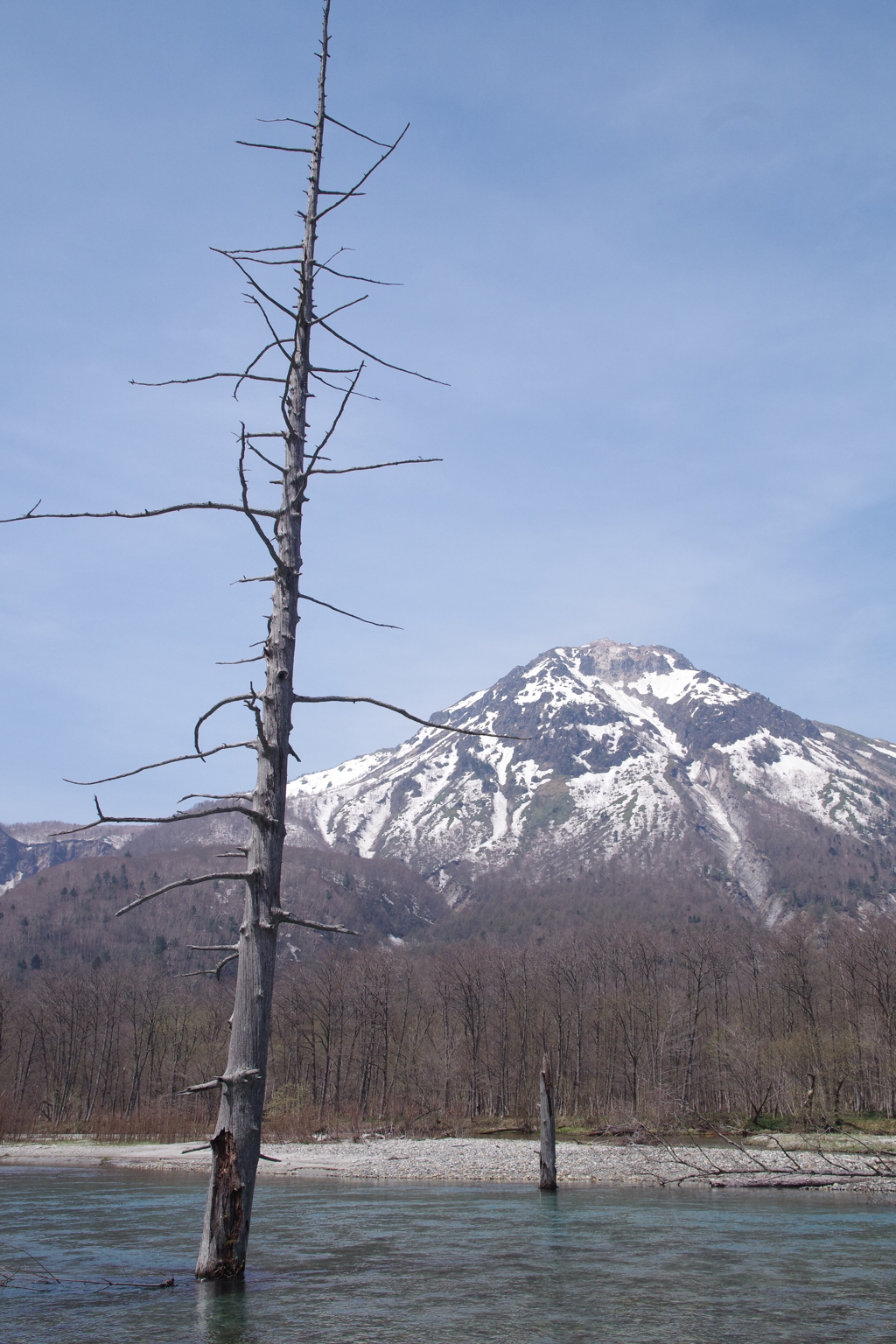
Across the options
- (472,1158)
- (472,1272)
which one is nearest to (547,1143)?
(472,1158)

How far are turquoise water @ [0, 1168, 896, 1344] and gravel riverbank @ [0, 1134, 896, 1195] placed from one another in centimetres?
1025

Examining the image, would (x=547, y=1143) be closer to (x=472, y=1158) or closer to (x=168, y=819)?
(x=472, y=1158)

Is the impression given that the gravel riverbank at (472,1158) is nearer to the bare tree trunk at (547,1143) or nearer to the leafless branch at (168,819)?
the bare tree trunk at (547,1143)

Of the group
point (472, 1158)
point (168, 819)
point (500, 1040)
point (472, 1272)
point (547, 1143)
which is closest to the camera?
point (168, 819)

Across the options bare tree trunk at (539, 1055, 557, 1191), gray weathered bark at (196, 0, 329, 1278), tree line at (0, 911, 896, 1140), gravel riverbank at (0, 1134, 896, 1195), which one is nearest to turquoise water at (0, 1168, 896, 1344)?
gray weathered bark at (196, 0, 329, 1278)

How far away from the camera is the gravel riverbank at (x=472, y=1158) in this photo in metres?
40.7

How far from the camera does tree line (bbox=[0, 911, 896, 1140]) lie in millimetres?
71188

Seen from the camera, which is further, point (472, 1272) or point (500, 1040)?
point (500, 1040)

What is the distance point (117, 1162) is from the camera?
174 ft

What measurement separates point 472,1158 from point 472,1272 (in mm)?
38134

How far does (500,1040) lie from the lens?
9262 centimetres

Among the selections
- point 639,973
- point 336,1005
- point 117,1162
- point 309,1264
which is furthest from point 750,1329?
point 639,973

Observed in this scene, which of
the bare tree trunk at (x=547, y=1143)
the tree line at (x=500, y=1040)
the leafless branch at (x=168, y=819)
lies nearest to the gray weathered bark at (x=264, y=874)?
the leafless branch at (x=168, y=819)

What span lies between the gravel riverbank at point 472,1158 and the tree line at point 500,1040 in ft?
27.3
